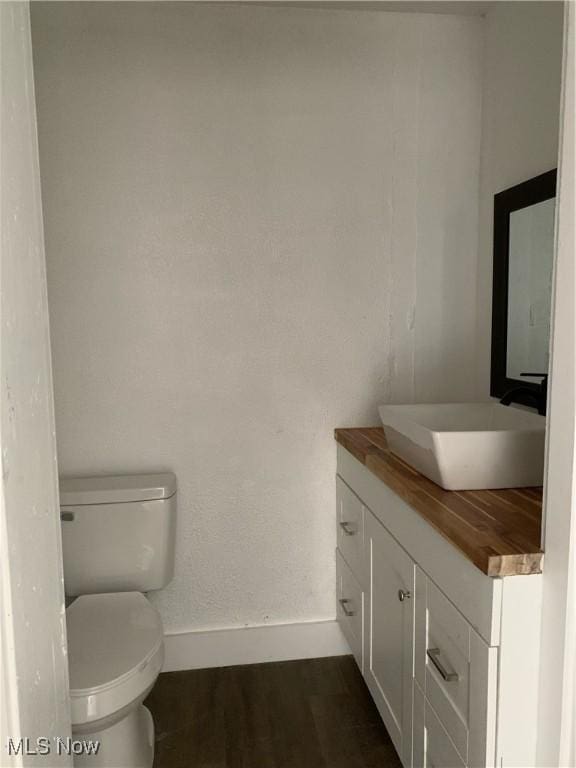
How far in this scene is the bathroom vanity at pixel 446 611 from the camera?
3.77ft

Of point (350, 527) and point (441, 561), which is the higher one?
point (441, 561)

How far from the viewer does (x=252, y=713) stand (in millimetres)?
2117

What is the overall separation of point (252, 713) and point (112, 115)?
80.0 inches

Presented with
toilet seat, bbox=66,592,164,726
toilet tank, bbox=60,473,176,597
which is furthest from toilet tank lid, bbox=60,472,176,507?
toilet seat, bbox=66,592,164,726

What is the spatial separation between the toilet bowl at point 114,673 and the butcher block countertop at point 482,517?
815mm

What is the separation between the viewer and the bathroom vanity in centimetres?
115

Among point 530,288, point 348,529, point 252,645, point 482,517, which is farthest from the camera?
point 252,645

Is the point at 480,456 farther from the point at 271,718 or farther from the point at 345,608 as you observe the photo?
the point at 271,718

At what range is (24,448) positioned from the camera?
0.99 m

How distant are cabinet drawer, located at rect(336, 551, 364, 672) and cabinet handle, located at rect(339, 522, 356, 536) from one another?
0.13m

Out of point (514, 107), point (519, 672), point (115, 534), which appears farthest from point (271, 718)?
point (514, 107)

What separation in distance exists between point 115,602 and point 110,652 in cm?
27

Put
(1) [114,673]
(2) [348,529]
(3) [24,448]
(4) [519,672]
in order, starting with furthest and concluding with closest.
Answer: (2) [348,529]
(1) [114,673]
(4) [519,672]
(3) [24,448]

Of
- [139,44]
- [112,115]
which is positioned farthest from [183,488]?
[139,44]
